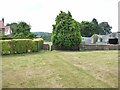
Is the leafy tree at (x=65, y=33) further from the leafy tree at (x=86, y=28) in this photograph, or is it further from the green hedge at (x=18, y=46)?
the leafy tree at (x=86, y=28)

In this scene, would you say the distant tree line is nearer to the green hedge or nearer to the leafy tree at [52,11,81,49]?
the leafy tree at [52,11,81,49]

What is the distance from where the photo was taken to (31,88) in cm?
714

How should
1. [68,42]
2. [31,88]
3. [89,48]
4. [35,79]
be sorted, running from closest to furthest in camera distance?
[31,88], [35,79], [68,42], [89,48]

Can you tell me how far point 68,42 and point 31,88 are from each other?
16.9 m

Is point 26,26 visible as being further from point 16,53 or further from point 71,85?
point 71,85

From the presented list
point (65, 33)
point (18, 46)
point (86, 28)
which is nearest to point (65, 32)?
point (65, 33)

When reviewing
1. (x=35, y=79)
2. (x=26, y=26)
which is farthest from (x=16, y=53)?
(x=26, y=26)

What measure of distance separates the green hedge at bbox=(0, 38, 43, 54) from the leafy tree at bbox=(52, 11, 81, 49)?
4136mm

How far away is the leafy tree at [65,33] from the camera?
78.6 feet

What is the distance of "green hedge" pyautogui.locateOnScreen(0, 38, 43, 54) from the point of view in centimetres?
1781

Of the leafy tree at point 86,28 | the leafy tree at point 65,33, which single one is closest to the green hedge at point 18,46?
the leafy tree at point 65,33

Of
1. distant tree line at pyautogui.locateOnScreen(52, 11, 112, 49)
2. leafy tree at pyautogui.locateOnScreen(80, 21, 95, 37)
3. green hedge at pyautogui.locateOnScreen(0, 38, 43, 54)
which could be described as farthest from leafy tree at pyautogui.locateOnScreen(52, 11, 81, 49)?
leafy tree at pyautogui.locateOnScreen(80, 21, 95, 37)

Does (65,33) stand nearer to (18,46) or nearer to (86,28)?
(18,46)

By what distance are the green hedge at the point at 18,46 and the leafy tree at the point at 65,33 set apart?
4.14 meters
